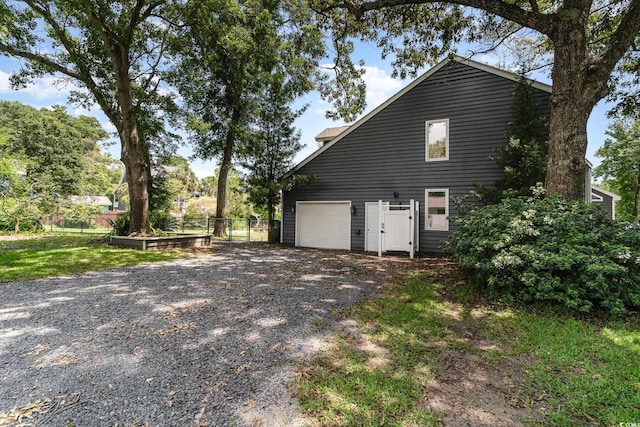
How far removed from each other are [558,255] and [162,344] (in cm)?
539

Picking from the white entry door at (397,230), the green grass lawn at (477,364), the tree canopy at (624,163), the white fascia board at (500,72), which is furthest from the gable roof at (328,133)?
the tree canopy at (624,163)

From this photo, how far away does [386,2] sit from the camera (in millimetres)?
7172

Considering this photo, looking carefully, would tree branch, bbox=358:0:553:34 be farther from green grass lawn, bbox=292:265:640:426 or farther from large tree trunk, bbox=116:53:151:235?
large tree trunk, bbox=116:53:151:235

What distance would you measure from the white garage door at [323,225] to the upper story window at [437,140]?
3524mm

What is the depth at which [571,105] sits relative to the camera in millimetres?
5719

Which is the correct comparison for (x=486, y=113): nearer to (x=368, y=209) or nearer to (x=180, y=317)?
(x=368, y=209)

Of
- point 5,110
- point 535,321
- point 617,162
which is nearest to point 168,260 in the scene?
point 535,321

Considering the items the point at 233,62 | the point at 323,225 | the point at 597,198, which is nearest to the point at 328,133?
the point at 233,62

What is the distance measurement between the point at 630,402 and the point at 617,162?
27280 millimetres

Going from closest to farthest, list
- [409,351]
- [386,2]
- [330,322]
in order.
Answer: [409,351], [330,322], [386,2]

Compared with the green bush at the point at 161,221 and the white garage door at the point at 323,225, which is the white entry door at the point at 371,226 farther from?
the green bush at the point at 161,221

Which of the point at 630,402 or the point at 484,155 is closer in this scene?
the point at 630,402

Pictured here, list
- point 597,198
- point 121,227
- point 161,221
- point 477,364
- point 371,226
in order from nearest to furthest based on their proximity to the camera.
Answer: point 477,364
point 121,227
point 371,226
point 161,221
point 597,198

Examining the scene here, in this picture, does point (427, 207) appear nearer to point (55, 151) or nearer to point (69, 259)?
point (69, 259)
